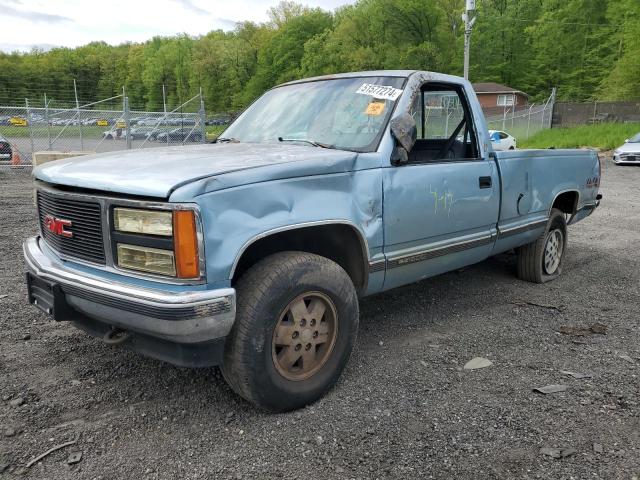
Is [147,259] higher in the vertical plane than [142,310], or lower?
higher

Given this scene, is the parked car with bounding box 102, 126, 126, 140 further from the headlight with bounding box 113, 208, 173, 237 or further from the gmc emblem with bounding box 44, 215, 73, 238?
the headlight with bounding box 113, 208, 173, 237

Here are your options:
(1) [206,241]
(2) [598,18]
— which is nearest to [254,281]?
(1) [206,241]

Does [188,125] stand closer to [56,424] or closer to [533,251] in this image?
[533,251]

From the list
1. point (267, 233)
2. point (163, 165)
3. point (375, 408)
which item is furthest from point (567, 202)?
point (163, 165)

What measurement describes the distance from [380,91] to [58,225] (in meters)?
2.23

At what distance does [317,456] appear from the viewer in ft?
8.24

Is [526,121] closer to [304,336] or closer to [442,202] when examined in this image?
[442,202]

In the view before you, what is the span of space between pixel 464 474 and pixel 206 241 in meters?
1.58

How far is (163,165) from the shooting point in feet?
9.00

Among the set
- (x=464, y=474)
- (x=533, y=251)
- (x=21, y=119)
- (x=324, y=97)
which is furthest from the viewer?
(x=21, y=119)

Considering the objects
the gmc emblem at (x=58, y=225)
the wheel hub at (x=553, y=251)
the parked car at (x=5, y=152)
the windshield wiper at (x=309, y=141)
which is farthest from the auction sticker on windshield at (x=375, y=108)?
the parked car at (x=5, y=152)

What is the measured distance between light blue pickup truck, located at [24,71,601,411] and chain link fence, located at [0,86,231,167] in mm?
13749

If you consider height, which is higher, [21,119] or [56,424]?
[21,119]

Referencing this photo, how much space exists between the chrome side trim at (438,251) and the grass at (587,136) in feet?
78.6
